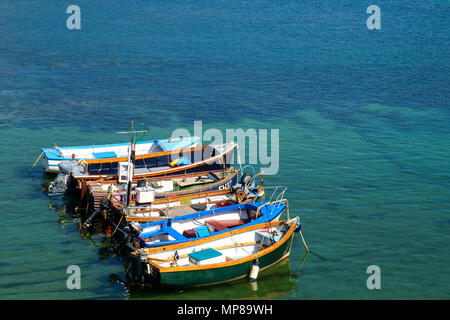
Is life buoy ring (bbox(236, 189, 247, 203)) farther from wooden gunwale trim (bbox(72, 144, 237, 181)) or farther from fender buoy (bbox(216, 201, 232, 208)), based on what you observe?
wooden gunwale trim (bbox(72, 144, 237, 181))

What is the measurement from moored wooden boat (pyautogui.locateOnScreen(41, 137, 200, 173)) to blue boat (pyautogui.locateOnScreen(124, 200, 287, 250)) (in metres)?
10.6

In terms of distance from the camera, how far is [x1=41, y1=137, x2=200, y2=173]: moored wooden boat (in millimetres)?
41594

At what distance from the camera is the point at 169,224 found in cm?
3112

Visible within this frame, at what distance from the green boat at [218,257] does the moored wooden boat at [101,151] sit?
13741mm

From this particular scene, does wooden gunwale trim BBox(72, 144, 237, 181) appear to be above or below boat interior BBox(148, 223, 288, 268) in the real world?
above

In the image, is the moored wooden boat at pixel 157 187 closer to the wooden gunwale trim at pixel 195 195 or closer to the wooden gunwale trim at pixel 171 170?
the wooden gunwale trim at pixel 195 195

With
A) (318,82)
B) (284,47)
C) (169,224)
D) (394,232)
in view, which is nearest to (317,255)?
(394,232)

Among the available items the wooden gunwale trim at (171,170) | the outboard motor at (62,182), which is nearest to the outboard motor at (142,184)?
the wooden gunwale trim at (171,170)

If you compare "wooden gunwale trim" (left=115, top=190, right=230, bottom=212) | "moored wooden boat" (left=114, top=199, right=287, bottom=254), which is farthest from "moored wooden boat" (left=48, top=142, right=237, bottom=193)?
"moored wooden boat" (left=114, top=199, right=287, bottom=254)

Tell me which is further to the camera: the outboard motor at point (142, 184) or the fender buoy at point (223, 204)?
the fender buoy at point (223, 204)

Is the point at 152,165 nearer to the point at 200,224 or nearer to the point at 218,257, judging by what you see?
the point at 200,224

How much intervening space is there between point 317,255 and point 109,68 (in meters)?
51.7

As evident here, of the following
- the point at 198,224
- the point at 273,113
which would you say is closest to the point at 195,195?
the point at 198,224

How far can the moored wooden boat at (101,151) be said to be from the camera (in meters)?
41.6
